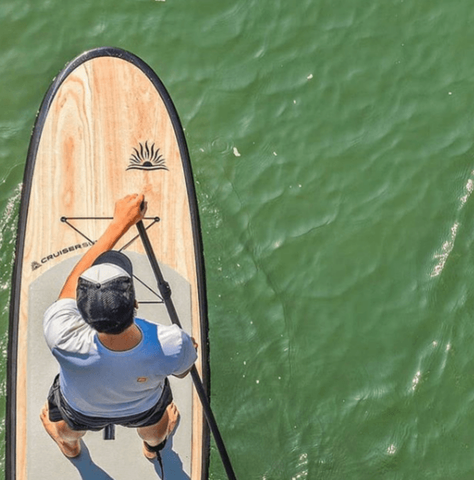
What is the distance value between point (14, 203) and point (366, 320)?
8.36ft

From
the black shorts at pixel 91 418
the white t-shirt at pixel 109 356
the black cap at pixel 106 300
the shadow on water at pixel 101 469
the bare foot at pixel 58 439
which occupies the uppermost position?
the black cap at pixel 106 300

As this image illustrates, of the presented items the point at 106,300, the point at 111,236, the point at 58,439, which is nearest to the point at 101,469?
the point at 58,439

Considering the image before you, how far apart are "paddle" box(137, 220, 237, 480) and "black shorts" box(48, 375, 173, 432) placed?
29cm

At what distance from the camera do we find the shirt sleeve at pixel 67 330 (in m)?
3.44

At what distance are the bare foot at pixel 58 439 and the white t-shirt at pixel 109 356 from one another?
108cm

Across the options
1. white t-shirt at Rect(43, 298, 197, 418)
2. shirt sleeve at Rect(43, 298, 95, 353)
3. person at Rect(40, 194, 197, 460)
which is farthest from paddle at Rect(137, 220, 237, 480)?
shirt sleeve at Rect(43, 298, 95, 353)

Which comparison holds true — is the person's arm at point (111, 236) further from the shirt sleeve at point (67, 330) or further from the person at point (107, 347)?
the shirt sleeve at point (67, 330)

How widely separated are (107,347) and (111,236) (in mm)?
864

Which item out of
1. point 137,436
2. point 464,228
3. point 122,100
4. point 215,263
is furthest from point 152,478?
A: point 464,228

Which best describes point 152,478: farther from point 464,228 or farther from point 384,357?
point 464,228

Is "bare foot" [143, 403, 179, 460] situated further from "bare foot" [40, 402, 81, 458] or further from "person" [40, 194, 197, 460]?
"person" [40, 194, 197, 460]

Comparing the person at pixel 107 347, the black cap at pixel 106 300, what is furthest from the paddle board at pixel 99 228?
the black cap at pixel 106 300

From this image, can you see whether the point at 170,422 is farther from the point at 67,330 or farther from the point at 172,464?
the point at 67,330

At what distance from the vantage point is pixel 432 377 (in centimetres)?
586
